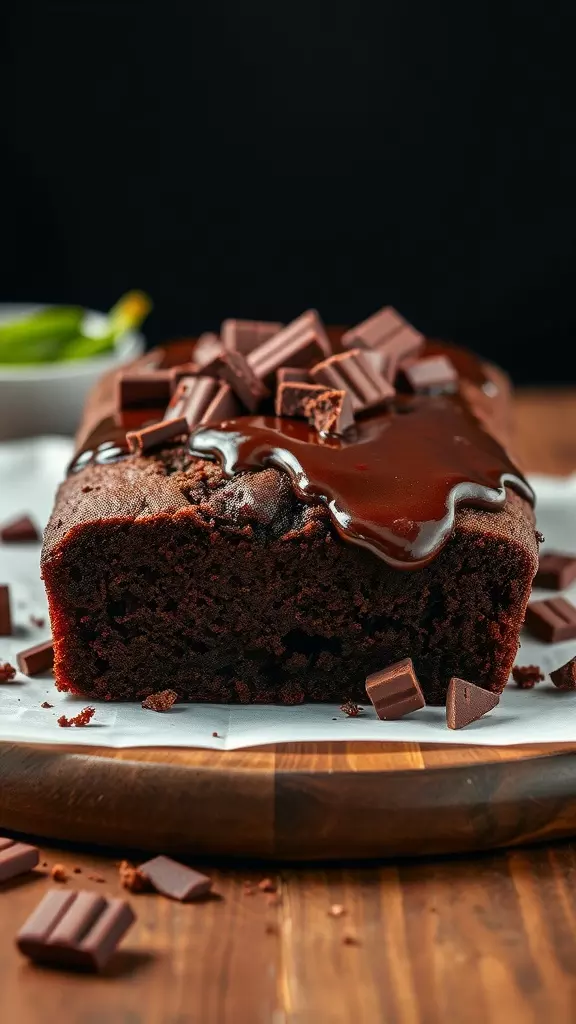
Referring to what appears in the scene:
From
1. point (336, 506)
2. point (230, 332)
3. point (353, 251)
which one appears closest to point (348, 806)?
point (336, 506)

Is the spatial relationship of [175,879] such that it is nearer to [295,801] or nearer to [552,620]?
[295,801]

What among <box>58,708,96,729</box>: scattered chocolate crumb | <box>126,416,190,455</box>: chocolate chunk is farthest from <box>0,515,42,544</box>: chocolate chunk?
<box>58,708,96,729</box>: scattered chocolate crumb

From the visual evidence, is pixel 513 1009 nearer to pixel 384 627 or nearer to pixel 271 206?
pixel 384 627

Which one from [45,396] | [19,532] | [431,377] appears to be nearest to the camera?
[431,377]

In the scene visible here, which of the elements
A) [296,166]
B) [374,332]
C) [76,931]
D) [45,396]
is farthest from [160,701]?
[296,166]

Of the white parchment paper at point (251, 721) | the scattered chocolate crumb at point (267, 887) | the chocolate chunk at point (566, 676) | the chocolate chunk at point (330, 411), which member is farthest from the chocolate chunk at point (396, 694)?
the chocolate chunk at point (330, 411)

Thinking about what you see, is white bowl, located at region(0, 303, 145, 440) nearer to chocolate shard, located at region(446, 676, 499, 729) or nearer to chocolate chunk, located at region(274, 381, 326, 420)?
chocolate chunk, located at region(274, 381, 326, 420)
